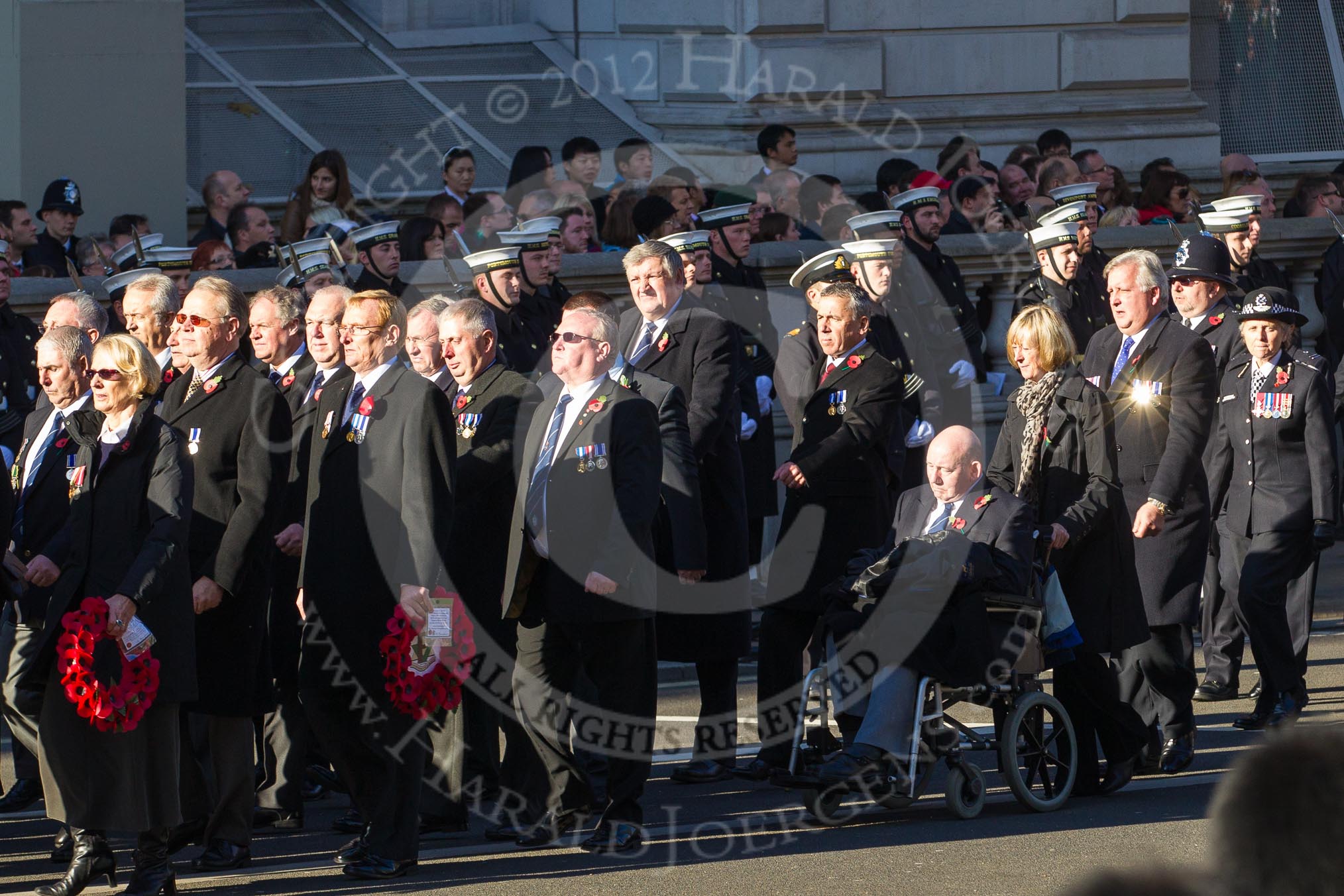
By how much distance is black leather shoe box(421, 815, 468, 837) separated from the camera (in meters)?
7.10

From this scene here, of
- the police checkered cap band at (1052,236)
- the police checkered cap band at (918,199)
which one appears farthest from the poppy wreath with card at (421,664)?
the police checkered cap band at (918,199)

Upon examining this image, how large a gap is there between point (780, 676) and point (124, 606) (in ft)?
9.67

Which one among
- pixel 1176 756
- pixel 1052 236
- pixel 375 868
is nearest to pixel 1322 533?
pixel 1176 756

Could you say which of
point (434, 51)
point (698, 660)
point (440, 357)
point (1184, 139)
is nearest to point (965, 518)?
point (698, 660)

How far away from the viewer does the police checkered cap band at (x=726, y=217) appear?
10594mm

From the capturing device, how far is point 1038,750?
7.20 m

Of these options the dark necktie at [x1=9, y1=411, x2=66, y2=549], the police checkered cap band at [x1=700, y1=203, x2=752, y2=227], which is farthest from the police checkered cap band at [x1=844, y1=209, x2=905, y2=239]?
the dark necktie at [x1=9, y1=411, x2=66, y2=549]

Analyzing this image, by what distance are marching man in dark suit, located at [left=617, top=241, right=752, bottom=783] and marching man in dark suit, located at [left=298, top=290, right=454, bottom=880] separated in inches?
69.8

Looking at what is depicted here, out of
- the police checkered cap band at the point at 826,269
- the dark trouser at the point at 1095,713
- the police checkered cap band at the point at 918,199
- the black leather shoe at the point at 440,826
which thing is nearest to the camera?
the black leather shoe at the point at 440,826

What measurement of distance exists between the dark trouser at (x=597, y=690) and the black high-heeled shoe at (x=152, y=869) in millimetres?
1299

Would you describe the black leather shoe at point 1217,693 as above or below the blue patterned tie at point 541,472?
below

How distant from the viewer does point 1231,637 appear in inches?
373

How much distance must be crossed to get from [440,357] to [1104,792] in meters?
2.87

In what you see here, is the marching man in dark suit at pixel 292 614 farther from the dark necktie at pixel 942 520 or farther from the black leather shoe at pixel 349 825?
the dark necktie at pixel 942 520
